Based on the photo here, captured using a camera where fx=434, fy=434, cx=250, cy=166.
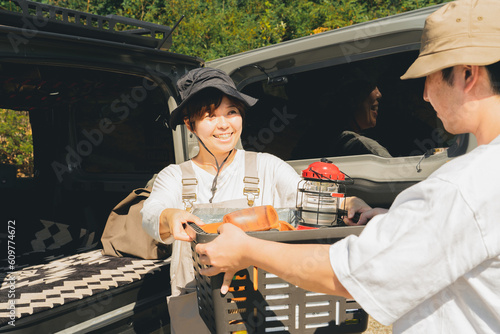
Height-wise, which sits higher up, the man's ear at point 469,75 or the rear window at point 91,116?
the rear window at point 91,116

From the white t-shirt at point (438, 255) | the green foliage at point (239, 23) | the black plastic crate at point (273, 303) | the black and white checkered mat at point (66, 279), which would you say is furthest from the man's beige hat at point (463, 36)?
the green foliage at point (239, 23)

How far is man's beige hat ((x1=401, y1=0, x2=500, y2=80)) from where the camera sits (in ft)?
3.31

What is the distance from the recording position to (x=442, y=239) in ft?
2.93

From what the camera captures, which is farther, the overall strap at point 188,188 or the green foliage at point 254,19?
the green foliage at point 254,19

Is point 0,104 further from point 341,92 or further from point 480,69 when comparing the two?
point 480,69

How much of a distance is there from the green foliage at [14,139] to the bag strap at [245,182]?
5993 mm

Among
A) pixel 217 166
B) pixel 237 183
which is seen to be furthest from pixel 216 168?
pixel 237 183

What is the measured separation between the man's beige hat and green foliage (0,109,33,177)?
727 centimetres

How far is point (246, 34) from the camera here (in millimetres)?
8578

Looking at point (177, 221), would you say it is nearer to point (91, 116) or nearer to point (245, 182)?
point (245, 182)

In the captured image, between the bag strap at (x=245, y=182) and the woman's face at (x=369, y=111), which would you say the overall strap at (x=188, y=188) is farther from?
the woman's face at (x=369, y=111)

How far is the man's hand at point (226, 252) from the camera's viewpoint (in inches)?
44.8

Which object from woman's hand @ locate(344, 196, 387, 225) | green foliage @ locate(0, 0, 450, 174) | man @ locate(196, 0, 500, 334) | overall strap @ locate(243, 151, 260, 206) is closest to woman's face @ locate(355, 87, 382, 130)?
overall strap @ locate(243, 151, 260, 206)

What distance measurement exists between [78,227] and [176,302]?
2702 mm
